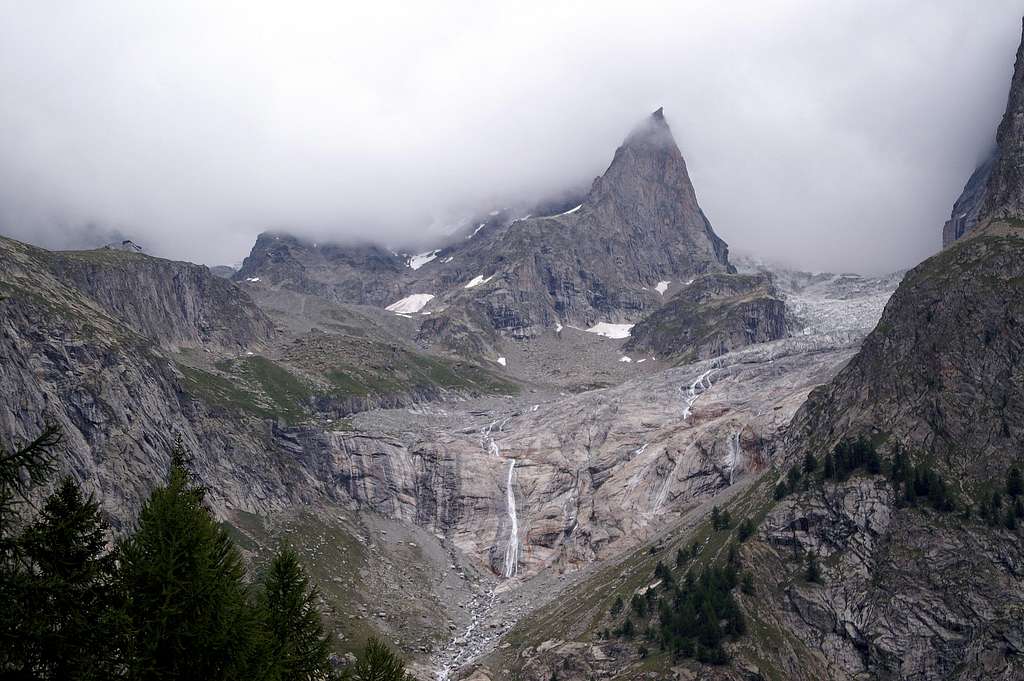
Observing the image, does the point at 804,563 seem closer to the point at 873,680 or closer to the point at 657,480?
the point at 873,680

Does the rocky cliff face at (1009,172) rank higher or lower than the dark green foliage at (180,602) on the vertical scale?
higher

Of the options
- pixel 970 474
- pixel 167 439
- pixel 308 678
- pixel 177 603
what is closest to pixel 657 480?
pixel 970 474

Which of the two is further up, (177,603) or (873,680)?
(177,603)

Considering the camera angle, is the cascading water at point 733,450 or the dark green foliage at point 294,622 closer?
the dark green foliage at point 294,622

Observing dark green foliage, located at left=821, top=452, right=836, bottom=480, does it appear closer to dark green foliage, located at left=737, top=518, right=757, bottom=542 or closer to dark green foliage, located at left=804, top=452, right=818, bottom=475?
dark green foliage, located at left=804, top=452, right=818, bottom=475

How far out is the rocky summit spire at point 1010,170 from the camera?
16262 cm

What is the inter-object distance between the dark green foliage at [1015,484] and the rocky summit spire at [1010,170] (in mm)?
64627

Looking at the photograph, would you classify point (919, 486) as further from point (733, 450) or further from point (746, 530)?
point (733, 450)

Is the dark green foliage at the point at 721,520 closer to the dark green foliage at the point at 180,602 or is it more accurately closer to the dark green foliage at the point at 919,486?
the dark green foliage at the point at 919,486

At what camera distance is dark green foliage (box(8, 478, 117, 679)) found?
1834 cm

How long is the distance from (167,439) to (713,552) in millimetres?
105365

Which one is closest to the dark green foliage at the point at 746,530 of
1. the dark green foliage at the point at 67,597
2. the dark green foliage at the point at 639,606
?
the dark green foliage at the point at 639,606

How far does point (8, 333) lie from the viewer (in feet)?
419

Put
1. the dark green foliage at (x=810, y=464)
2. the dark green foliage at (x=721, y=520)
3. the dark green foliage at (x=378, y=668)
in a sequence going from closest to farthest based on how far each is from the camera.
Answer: the dark green foliage at (x=378, y=668)
the dark green foliage at (x=721, y=520)
the dark green foliage at (x=810, y=464)
